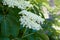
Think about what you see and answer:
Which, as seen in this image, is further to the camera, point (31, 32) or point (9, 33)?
point (31, 32)

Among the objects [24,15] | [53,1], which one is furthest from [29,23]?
[53,1]

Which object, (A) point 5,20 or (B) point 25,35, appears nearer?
(A) point 5,20

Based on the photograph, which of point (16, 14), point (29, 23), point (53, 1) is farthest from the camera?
point (53, 1)

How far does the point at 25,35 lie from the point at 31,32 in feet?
0.16

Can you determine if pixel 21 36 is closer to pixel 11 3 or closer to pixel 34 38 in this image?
pixel 34 38

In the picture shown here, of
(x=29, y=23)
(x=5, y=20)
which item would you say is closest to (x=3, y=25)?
(x=5, y=20)

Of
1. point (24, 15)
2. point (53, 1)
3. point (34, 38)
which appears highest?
point (53, 1)

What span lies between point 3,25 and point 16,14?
0.30 feet

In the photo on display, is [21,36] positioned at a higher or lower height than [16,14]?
lower

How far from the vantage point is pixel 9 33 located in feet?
2.88

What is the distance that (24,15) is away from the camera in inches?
33.9

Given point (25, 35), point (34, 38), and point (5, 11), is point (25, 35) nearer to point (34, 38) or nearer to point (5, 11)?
point (34, 38)

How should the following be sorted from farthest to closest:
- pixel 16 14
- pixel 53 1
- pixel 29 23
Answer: pixel 53 1, pixel 16 14, pixel 29 23

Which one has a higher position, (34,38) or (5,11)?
(5,11)
